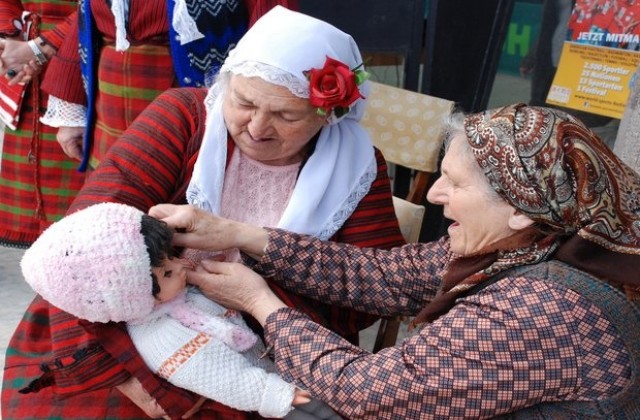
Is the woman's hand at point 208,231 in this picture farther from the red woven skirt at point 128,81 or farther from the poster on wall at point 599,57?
the poster on wall at point 599,57

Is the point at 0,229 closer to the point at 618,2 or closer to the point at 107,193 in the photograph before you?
the point at 107,193

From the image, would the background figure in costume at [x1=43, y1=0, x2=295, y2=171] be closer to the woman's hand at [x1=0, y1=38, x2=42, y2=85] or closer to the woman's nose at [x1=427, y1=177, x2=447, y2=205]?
the woman's hand at [x1=0, y1=38, x2=42, y2=85]

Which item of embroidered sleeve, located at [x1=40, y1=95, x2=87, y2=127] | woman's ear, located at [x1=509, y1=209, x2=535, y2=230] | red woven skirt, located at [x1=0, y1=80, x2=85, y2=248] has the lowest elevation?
red woven skirt, located at [x1=0, y1=80, x2=85, y2=248]

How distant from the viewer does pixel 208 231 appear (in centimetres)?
198

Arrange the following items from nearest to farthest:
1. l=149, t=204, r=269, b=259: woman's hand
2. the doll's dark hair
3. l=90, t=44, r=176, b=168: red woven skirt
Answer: the doll's dark hair, l=149, t=204, r=269, b=259: woman's hand, l=90, t=44, r=176, b=168: red woven skirt

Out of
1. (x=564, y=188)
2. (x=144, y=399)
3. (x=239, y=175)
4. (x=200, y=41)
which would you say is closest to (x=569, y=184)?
(x=564, y=188)

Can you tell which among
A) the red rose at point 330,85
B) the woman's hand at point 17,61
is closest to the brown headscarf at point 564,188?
the red rose at point 330,85

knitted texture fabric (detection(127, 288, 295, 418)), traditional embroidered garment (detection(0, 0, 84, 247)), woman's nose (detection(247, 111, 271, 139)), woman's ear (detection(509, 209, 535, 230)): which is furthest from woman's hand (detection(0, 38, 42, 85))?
woman's ear (detection(509, 209, 535, 230))

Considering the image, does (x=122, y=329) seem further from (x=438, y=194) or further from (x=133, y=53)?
(x=133, y=53)

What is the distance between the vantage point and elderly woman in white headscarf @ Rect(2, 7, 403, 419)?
1827mm

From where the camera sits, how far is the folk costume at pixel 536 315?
4.95 ft

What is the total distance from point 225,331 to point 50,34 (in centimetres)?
191

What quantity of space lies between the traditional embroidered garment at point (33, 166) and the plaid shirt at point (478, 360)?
1960 millimetres

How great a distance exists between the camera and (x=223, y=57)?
2.81 meters
